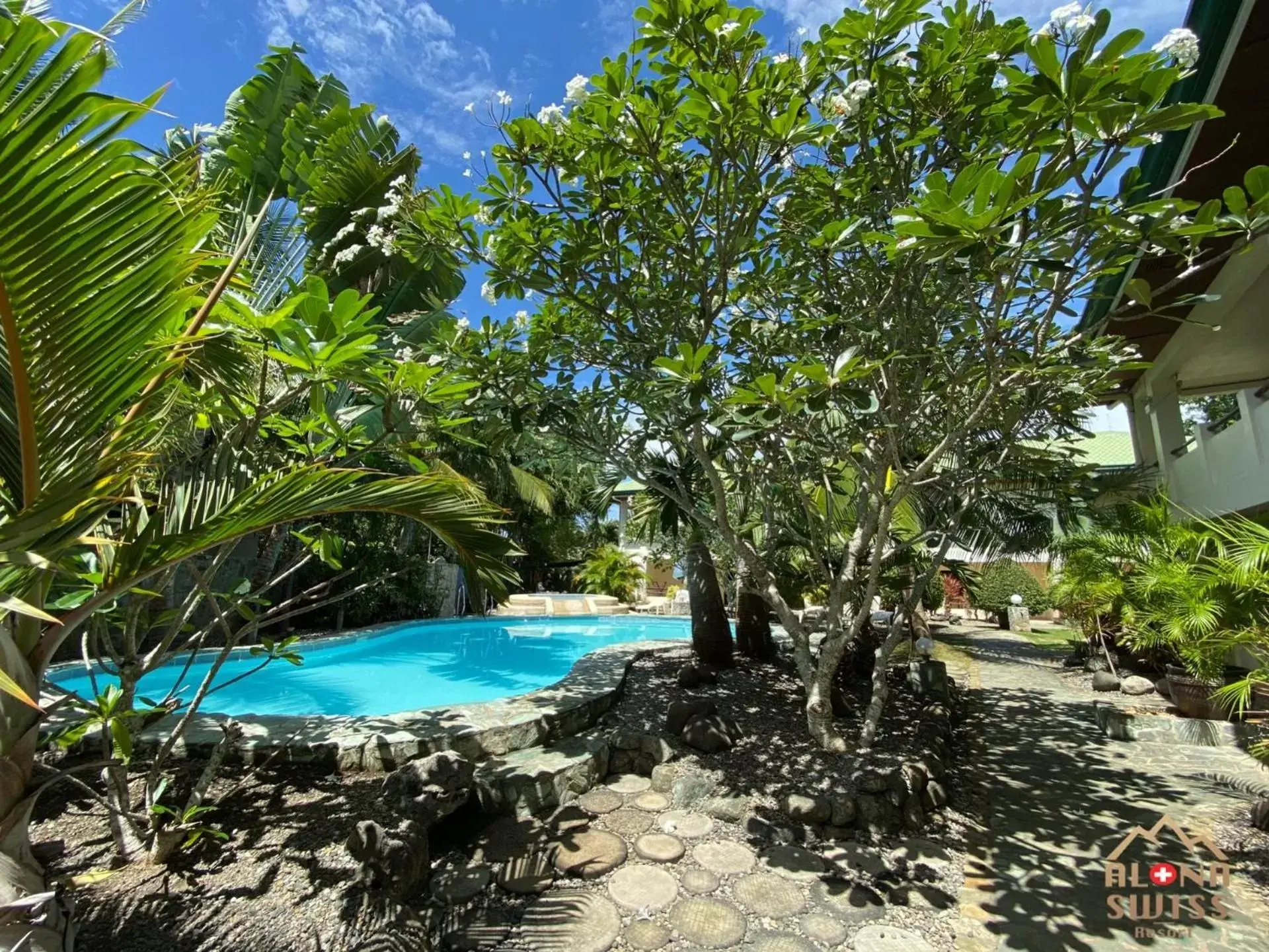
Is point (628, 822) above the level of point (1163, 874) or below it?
above

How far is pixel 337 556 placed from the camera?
4.04 m

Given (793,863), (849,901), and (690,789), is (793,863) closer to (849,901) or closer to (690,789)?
(849,901)

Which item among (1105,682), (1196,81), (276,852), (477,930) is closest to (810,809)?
(477,930)

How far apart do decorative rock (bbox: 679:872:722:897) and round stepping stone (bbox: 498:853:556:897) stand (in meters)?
0.83

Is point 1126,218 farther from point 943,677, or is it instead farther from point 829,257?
point 943,677

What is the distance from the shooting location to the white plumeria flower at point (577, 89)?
4281 mm

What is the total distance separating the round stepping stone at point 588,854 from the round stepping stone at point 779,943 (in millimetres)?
1024

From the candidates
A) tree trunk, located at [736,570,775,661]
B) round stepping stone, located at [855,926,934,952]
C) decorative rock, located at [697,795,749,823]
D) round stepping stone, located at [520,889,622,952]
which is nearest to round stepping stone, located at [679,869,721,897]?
round stepping stone, located at [520,889,622,952]

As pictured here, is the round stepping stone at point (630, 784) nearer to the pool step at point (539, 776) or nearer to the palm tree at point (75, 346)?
the pool step at point (539, 776)

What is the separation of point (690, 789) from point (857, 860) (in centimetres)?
133

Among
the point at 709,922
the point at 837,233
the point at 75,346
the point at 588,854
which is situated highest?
the point at 837,233

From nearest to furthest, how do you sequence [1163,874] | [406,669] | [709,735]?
[1163,874], [709,735], [406,669]

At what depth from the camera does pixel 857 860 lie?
162 inches

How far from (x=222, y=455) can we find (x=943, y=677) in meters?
8.70
